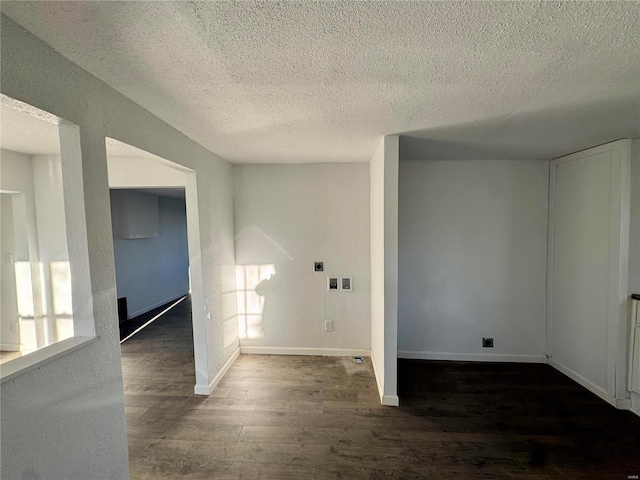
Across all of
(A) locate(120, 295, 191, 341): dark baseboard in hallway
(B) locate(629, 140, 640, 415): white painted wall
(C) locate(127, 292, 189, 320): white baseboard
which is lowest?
(A) locate(120, 295, 191, 341): dark baseboard in hallway

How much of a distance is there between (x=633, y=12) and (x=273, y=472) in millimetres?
2756

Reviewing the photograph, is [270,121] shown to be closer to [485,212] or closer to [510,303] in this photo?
[485,212]

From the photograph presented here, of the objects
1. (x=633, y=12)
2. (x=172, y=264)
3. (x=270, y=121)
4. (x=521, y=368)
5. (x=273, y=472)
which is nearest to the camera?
(x=633, y=12)

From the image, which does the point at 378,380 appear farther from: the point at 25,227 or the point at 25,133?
the point at 25,227

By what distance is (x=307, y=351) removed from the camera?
330 centimetres

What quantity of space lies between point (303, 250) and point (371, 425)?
185 centimetres

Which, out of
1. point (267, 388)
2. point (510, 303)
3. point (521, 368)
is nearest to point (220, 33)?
point (267, 388)

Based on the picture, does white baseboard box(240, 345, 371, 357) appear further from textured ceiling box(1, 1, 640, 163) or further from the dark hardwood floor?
textured ceiling box(1, 1, 640, 163)

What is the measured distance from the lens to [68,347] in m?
1.21

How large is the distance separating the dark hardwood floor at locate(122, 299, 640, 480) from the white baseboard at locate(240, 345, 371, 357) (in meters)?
0.25

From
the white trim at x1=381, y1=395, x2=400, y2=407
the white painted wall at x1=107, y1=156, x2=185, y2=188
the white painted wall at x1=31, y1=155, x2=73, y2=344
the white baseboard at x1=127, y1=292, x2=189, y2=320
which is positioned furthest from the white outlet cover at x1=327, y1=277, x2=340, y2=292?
the white baseboard at x1=127, y1=292, x2=189, y2=320

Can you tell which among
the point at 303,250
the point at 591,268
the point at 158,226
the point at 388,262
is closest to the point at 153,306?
the point at 158,226

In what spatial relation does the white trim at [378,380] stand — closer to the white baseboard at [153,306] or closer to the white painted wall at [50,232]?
the white painted wall at [50,232]

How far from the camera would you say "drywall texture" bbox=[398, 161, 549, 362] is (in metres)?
3.02
